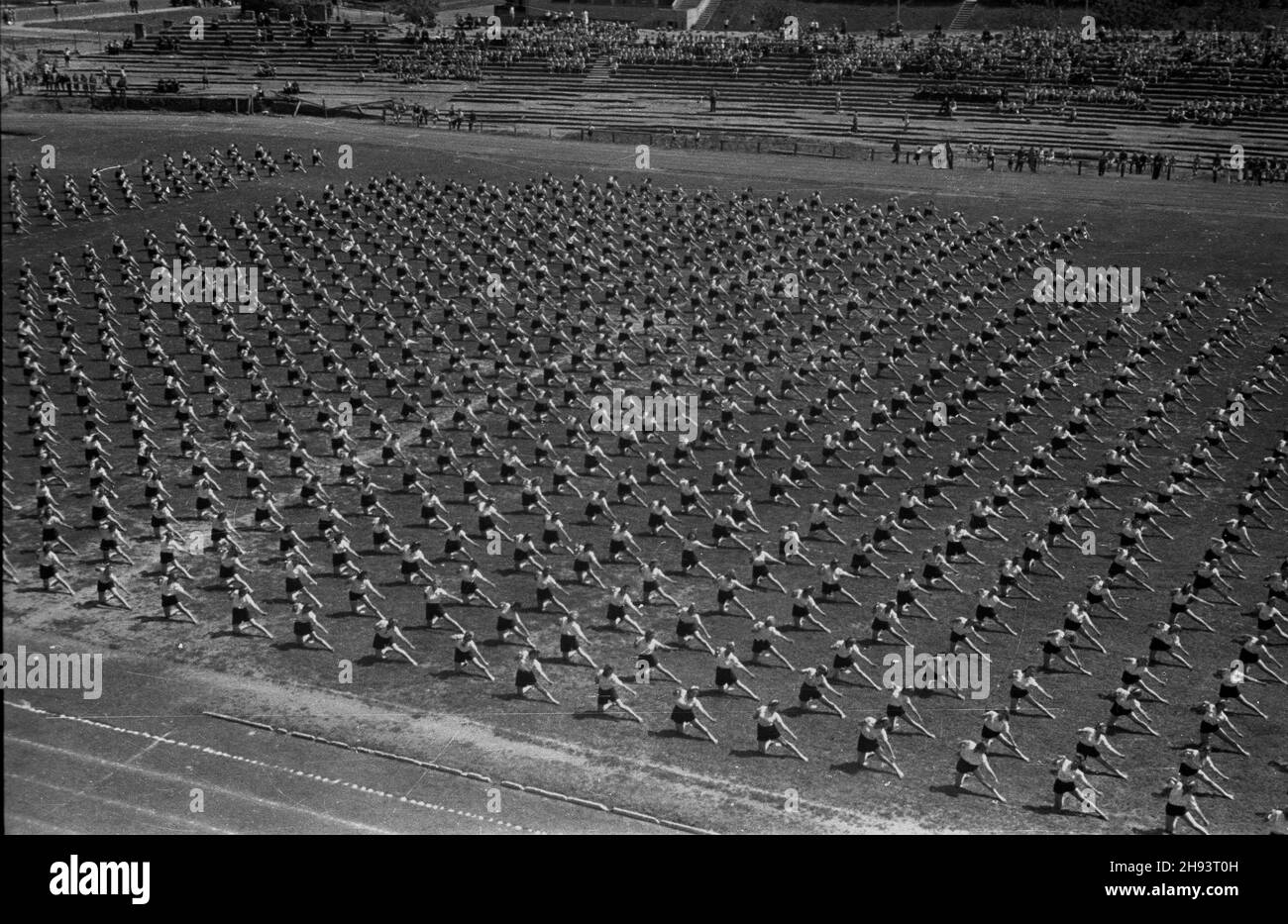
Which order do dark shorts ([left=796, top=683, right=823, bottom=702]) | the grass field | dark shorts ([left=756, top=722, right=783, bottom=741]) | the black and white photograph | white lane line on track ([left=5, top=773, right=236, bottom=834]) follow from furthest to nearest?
dark shorts ([left=796, top=683, right=823, bottom=702]) → dark shorts ([left=756, top=722, right=783, bottom=741]) → the black and white photograph → the grass field → white lane line on track ([left=5, top=773, right=236, bottom=834])

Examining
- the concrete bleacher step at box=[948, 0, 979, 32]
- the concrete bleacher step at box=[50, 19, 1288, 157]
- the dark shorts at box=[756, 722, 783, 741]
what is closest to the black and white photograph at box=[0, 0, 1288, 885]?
the dark shorts at box=[756, 722, 783, 741]

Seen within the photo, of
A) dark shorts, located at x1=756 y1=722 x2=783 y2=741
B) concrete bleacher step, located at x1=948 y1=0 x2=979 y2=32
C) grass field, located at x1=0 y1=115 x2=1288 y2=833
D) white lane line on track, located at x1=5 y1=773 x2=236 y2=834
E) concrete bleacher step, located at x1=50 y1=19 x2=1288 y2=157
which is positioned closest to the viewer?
white lane line on track, located at x1=5 y1=773 x2=236 y2=834

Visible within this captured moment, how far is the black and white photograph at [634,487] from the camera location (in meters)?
28.1

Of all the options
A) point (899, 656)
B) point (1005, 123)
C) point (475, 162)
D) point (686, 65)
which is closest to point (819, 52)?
point (686, 65)

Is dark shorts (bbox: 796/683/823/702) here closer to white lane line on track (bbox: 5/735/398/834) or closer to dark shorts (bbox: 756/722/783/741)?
dark shorts (bbox: 756/722/783/741)

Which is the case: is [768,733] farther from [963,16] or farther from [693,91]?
[963,16]

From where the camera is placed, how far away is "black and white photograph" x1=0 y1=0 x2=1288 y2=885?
28125mm

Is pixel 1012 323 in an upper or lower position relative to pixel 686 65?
lower

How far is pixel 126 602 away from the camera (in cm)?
3497

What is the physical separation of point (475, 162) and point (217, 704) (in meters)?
57.4

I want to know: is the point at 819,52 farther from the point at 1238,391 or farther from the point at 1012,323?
the point at 1238,391

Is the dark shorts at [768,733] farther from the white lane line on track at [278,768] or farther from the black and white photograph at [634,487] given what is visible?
the white lane line on track at [278,768]

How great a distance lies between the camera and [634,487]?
41.2 metres

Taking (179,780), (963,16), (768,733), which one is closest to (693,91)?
(963,16)
